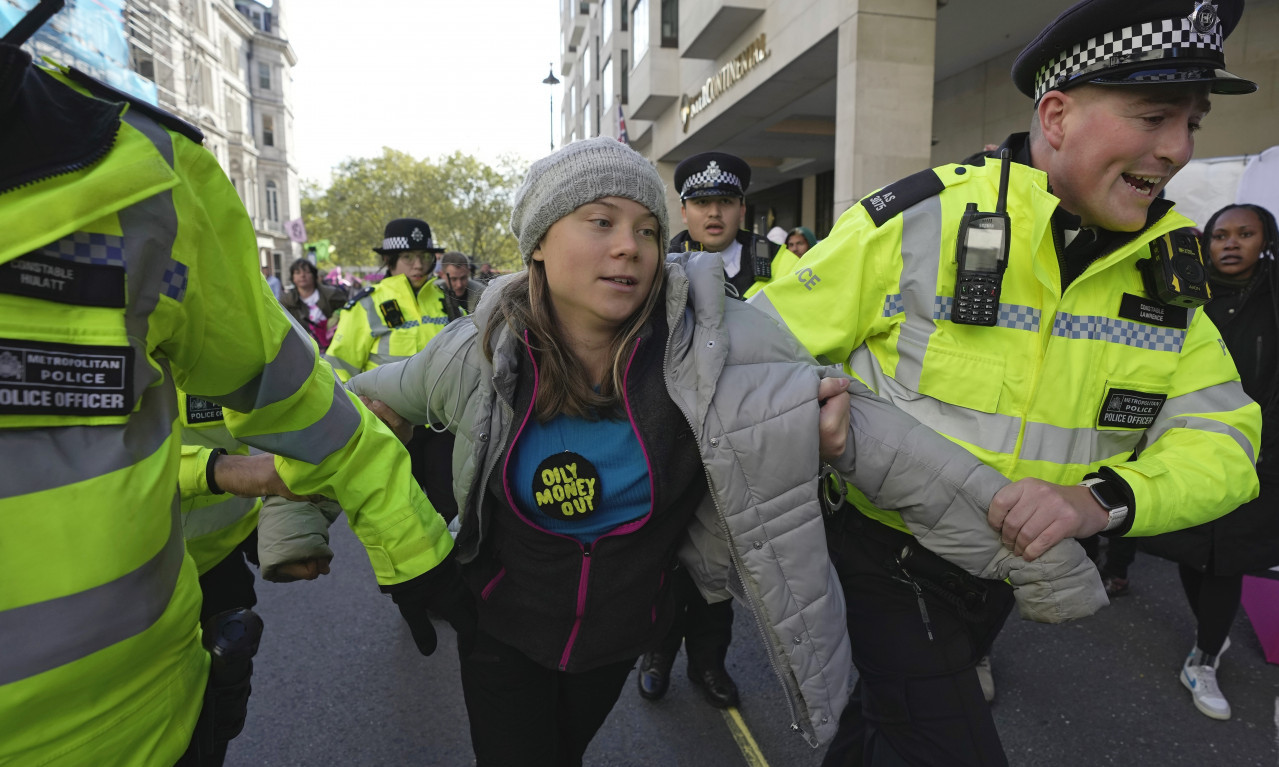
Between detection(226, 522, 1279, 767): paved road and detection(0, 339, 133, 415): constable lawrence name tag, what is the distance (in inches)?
96.7

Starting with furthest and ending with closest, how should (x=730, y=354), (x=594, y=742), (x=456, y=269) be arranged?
(x=456, y=269)
(x=594, y=742)
(x=730, y=354)

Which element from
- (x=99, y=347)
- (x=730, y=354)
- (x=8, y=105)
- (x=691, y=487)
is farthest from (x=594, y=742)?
(x=8, y=105)

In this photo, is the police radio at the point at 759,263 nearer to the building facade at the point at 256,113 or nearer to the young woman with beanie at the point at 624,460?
the young woman with beanie at the point at 624,460

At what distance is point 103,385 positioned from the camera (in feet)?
3.07

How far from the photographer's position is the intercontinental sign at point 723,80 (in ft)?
40.3

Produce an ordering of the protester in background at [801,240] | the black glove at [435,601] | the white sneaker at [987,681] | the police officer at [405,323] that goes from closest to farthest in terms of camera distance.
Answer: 1. the black glove at [435,601]
2. the white sneaker at [987,681]
3. the police officer at [405,323]
4. the protester in background at [801,240]

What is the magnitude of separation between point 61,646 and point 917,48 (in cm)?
1020

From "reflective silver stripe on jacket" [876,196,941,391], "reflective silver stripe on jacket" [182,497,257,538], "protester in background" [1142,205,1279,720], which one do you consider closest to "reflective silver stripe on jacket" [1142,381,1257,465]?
"reflective silver stripe on jacket" [876,196,941,391]

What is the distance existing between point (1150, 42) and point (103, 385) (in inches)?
85.1

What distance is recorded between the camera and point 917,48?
29.4 ft

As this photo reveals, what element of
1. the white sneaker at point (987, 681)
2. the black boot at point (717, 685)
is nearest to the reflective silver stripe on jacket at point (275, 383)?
the black boot at point (717, 685)

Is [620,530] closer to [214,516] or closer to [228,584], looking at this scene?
[214,516]

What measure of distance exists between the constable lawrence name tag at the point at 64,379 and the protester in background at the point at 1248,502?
13.0ft

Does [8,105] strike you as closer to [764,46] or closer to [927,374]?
[927,374]
